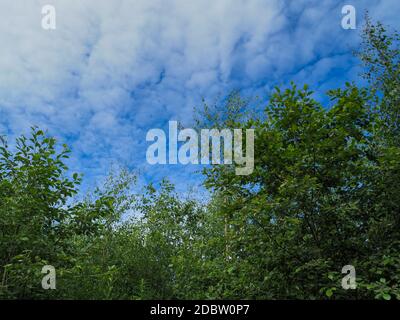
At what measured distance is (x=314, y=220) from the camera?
6.39 metres

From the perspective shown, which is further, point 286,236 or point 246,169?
point 246,169

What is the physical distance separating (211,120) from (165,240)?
4.47 metres

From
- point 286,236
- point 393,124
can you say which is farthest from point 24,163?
point 393,124

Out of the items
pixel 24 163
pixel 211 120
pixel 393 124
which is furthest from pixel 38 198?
pixel 211 120

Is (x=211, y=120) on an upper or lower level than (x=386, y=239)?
upper

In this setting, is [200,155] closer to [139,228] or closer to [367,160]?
[139,228]

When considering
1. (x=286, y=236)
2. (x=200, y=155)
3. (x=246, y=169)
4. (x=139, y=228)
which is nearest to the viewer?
(x=286, y=236)

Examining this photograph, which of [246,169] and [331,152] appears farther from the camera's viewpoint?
[246,169]

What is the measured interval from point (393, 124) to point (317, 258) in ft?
12.3

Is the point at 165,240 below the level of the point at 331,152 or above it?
below

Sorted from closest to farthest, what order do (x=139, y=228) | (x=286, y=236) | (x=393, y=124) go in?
1. (x=286, y=236)
2. (x=393, y=124)
3. (x=139, y=228)
